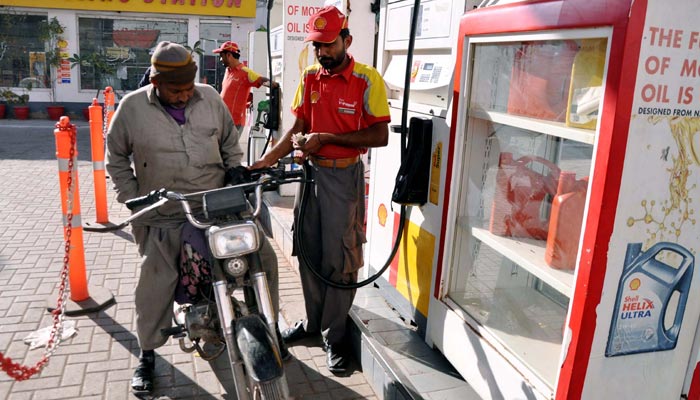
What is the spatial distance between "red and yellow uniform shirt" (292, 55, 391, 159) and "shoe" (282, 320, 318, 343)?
→ 4.23 ft

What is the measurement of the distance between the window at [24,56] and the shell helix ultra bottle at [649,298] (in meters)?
19.7

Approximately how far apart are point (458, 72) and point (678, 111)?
4.05ft

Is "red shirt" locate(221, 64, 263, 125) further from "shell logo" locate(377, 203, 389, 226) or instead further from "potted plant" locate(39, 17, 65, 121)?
"potted plant" locate(39, 17, 65, 121)

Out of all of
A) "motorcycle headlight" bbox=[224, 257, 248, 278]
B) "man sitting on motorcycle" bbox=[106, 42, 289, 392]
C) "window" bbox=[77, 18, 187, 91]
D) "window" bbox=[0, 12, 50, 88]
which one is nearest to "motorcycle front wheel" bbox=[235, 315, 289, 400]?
"motorcycle headlight" bbox=[224, 257, 248, 278]

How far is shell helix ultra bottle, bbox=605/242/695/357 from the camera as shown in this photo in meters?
2.16

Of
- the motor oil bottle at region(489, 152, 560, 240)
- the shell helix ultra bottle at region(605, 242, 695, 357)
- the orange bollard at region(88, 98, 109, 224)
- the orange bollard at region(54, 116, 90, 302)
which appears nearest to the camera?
the shell helix ultra bottle at region(605, 242, 695, 357)

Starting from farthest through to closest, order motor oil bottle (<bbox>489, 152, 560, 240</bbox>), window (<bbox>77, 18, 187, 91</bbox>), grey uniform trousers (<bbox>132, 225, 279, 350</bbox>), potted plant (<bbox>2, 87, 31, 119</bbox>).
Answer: window (<bbox>77, 18, 187, 91</bbox>), potted plant (<bbox>2, 87, 31, 119</bbox>), grey uniform trousers (<bbox>132, 225, 279, 350</bbox>), motor oil bottle (<bbox>489, 152, 560, 240</bbox>)

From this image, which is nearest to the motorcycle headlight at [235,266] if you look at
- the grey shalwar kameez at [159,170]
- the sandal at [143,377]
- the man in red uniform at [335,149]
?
the grey shalwar kameez at [159,170]

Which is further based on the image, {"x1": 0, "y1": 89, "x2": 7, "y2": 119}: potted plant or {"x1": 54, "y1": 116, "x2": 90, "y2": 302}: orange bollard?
{"x1": 0, "y1": 89, "x2": 7, "y2": 119}: potted plant

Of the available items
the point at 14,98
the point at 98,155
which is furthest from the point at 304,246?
the point at 14,98

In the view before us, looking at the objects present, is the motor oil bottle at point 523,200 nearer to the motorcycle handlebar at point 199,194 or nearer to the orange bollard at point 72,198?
the motorcycle handlebar at point 199,194

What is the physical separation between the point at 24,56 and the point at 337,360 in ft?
61.2

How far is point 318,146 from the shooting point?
3.33 meters

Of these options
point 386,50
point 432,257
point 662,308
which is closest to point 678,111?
point 662,308
